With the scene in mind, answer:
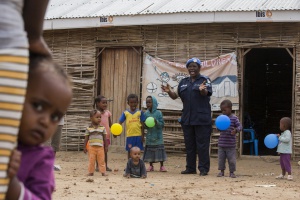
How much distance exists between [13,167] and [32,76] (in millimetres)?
253

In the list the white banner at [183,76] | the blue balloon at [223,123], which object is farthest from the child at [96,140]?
the white banner at [183,76]

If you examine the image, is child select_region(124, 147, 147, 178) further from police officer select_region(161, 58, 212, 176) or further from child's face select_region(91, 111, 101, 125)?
police officer select_region(161, 58, 212, 176)

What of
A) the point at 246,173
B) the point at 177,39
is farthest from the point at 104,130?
the point at 177,39

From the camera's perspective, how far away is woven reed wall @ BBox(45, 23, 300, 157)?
1156 cm

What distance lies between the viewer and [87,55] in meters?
13.0

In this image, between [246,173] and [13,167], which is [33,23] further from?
[246,173]

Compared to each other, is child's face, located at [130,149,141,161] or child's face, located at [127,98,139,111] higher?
child's face, located at [127,98,139,111]

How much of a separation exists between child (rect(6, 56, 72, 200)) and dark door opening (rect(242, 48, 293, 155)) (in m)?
14.7

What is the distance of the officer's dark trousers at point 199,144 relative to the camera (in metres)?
9.58

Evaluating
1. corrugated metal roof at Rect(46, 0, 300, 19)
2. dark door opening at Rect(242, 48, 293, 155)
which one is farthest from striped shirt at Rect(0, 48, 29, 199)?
dark door opening at Rect(242, 48, 293, 155)

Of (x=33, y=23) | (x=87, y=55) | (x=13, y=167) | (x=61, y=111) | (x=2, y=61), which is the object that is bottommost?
(x=13, y=167)

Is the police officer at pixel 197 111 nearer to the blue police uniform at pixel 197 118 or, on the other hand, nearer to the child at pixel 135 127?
the blue police uniform at pixel 197 118

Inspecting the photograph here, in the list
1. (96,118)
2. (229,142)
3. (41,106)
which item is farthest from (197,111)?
(41,106)

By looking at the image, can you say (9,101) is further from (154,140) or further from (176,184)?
(154,140)
